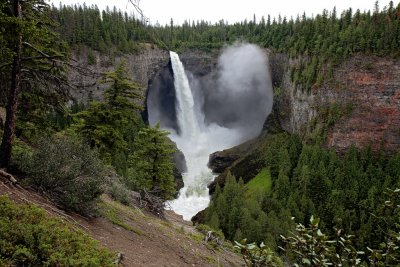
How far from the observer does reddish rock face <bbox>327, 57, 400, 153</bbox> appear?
199 feet

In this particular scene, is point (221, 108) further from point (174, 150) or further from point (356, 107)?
point (174, 150)

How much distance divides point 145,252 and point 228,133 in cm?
9123

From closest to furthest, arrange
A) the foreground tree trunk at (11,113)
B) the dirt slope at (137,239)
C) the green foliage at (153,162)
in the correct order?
the dirt slope at (137,239) → the foreground tree trunk at (11,113) → the green foliage at (153,162)

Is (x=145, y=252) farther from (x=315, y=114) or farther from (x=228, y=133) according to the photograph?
(x=228, y=133)

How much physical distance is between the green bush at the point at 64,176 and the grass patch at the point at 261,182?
174 feet

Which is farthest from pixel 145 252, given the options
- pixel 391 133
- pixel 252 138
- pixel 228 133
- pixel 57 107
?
pixel 228 133

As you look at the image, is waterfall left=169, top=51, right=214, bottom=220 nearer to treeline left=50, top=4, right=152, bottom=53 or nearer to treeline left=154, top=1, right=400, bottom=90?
treeline left=50, top=4, right=152, bottom=53

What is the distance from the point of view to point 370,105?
62562 millimetres

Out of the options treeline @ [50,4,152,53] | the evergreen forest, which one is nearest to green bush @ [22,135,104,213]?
the evergreen forest

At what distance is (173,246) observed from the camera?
1382 centimetres

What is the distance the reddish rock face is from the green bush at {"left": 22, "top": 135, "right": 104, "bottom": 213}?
189 ft

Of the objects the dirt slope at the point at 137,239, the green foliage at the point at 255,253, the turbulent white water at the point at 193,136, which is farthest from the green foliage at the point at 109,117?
the turbulent white water at the point at 193,136

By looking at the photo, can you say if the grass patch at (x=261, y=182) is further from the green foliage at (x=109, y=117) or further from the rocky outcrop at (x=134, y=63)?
the green foliage at (x=109, y=117)

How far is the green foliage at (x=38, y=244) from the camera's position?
6.89m
